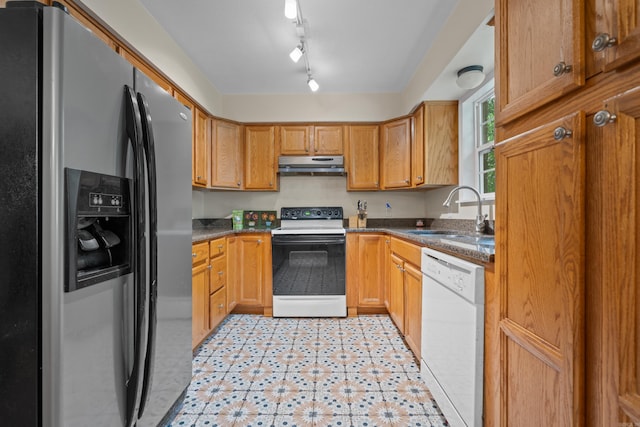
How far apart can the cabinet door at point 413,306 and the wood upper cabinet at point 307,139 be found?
1.71 meters

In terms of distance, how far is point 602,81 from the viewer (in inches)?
24.9

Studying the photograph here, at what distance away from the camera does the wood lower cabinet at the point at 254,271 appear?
3.02 metres

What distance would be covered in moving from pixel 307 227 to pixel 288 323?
1.15 metres

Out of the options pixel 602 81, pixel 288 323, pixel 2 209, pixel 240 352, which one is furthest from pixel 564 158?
pixel 288 323

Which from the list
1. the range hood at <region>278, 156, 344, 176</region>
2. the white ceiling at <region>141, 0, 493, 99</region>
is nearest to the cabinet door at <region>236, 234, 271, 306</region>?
the range hood at <region>278, 156, 344, 176</region>

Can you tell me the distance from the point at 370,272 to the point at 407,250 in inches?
35.1

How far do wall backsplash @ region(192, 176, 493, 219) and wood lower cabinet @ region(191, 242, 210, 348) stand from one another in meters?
1.34

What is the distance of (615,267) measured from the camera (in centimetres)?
59

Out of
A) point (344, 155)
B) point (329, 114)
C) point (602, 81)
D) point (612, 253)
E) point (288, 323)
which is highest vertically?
point (329, 114)

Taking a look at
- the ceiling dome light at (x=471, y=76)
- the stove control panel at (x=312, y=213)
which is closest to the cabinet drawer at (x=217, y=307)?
the stove control panel at (x=312, y=213)

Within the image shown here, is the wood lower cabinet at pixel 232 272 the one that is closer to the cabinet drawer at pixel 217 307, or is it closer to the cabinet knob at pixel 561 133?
the cabinet drawer at pixel 217 307

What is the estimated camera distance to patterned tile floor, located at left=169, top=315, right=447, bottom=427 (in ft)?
5.00

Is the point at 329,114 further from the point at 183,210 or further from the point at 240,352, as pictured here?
the point at 240,352

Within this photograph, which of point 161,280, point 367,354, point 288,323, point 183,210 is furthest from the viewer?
point 288,323
